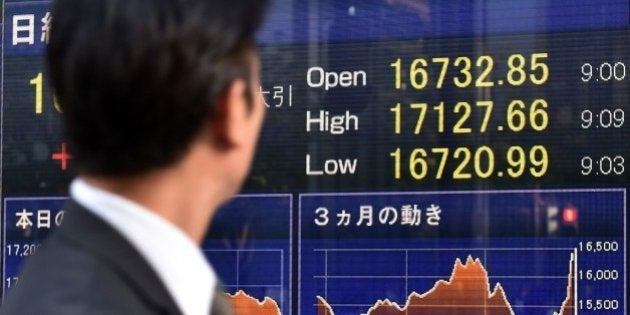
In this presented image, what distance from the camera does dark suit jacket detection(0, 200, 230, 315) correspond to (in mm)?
1101

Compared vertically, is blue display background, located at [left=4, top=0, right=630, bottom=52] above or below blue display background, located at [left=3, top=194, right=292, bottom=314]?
above

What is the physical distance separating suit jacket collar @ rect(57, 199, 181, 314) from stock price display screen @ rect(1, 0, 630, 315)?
2.38 m

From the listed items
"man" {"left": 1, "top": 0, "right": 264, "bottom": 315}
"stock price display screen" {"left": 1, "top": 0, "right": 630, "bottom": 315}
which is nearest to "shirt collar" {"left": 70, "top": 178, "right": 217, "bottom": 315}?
"man" {"left": 1, "top": 0, "right": 264, "bottom": 315}

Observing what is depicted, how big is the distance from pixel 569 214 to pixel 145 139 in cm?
242

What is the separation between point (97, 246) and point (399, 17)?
2631mm

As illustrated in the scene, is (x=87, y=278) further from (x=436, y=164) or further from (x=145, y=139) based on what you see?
(x=436, y=164)

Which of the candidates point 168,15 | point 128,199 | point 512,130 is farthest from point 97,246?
point 512,130

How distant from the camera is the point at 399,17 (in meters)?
3.71

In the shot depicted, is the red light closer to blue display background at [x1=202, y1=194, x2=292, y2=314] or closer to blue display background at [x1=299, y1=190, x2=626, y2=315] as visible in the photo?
blue display background at [x1=299, y1=190, x2=626, y2=315]

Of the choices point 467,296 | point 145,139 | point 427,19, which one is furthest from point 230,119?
point 427,19

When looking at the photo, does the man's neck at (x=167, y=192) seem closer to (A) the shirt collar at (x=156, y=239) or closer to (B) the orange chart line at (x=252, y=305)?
(A) the shirt collar at (x=156, y=239)

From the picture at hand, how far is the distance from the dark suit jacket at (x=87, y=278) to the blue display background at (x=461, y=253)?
2434 mm

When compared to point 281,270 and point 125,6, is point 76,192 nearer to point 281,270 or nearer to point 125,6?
point 125,6

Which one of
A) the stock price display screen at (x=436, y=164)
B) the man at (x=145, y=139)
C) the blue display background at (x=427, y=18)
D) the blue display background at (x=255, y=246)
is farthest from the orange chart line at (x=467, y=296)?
the man at (x=145, y=139)
